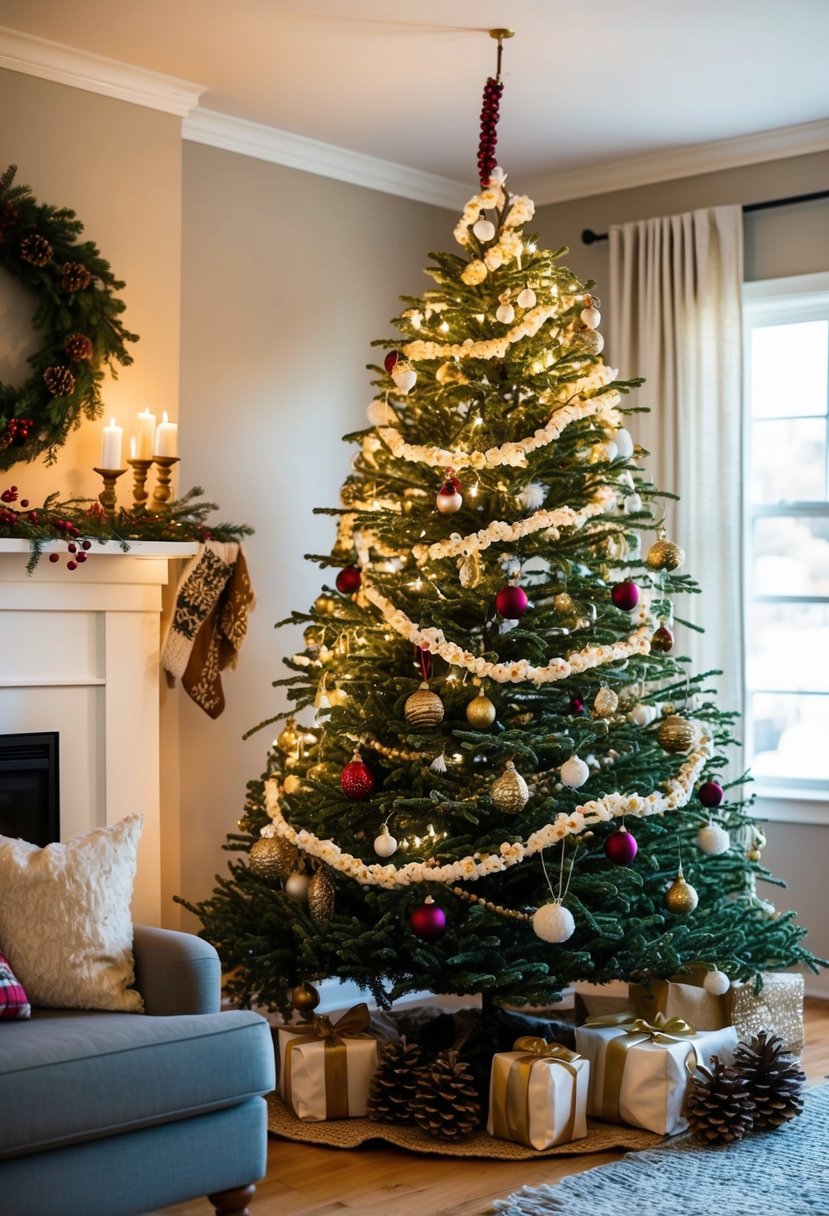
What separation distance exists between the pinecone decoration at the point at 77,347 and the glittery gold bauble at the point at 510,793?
67.1 inches

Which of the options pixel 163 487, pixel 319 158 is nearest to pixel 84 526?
pixel 163 487

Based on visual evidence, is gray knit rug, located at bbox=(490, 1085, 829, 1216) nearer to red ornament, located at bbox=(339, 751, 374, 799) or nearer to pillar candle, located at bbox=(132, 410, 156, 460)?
red ornament, located at bbox=(339, 751, 374, 799)

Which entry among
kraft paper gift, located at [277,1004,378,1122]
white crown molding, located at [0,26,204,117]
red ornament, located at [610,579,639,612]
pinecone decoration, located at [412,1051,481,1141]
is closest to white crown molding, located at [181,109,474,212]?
white crown molding, located at [0,26,204,117]

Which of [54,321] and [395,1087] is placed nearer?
[395,1087]

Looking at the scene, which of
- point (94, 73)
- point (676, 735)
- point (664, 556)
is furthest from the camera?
point (94, 73)

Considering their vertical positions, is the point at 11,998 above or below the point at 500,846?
below

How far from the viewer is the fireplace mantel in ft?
12.5

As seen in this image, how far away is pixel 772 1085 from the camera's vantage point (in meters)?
3.51

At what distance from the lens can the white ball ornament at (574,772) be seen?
3.40 meters

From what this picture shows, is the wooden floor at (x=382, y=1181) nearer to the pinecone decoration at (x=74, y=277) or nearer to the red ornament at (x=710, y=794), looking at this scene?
the red ornament at (x=710, y=794)

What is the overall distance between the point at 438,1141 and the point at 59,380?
2.26m

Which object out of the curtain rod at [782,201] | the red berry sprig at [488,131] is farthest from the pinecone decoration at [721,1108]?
the curtain rod at [782,201]

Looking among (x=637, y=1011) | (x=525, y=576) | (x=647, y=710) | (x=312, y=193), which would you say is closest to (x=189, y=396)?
(x=312, y=193)

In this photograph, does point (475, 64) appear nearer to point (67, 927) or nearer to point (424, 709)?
point (424, 709)
